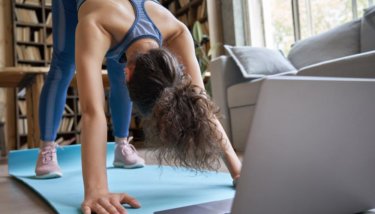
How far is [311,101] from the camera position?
0.50 metres

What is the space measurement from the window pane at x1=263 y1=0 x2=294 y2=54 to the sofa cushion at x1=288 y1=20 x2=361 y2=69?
805 millimetres

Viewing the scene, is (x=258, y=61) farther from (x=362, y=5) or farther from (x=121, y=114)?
(x=121, y=114)

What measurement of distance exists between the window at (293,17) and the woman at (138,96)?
224 centimetres

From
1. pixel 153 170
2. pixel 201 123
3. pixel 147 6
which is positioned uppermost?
pixel 147 6

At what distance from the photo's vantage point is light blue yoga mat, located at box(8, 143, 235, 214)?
0.93 meters

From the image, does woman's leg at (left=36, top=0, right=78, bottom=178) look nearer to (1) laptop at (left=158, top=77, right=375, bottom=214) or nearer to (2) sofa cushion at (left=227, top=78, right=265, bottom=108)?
(1) laptop at (left=158, top=77, right=375, bottom=214)

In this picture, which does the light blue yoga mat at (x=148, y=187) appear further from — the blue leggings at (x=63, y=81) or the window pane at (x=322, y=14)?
the window pane at (x=322, y=14)

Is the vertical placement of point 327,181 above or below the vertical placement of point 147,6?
below

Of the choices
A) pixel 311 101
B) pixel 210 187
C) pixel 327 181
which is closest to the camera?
pixel 311 101

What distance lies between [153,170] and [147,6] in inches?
27.5

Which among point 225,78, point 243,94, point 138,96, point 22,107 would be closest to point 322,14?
point 225,78

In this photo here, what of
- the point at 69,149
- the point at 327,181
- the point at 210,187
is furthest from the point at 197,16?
the point at 327,181

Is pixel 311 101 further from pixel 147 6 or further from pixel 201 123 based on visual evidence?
pixel 147 6

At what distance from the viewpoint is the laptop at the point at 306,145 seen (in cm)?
48
